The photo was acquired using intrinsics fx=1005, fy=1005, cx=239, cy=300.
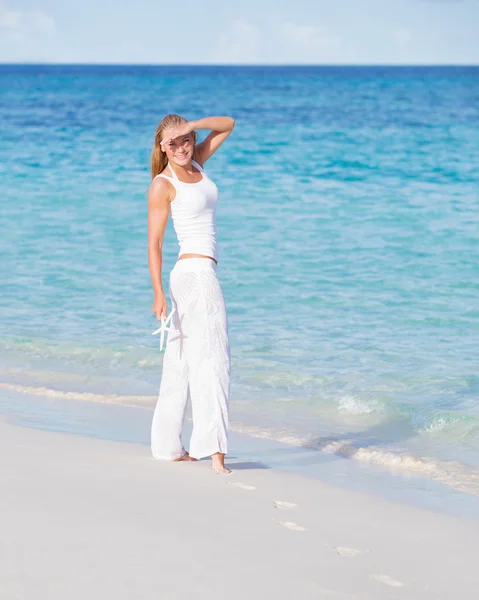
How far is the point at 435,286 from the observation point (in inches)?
414

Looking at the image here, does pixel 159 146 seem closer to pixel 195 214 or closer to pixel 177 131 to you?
pixel 177 131

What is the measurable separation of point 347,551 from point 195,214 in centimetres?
169

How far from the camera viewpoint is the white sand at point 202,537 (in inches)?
127

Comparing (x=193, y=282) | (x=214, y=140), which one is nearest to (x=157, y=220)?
(x=193, y=282)

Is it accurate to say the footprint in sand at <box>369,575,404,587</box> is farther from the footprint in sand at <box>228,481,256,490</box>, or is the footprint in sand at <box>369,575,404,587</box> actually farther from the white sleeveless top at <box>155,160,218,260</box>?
the white sleeveless top at <box>155,160,218,260</box>

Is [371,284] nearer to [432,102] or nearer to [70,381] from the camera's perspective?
[70,381]

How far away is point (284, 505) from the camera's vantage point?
164 inches

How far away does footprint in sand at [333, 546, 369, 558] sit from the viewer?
3617mm

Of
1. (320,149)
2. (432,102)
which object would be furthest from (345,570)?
(432,102)

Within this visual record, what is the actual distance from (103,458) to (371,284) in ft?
20.5

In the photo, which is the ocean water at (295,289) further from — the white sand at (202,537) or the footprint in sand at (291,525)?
the footprint in sand at (291,525)

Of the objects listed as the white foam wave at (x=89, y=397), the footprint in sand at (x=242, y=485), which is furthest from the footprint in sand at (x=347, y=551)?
the white foam wave at (x=89, y=397)

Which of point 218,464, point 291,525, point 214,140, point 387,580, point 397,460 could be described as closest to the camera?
point 387,580

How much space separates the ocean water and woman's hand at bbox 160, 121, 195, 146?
2126 millimetres
